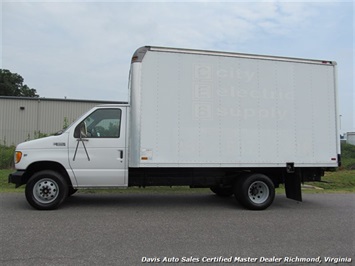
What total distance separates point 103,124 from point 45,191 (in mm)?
1972

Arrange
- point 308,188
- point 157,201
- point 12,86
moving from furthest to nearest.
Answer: point 12,86 → point 308,188 → point 157,201

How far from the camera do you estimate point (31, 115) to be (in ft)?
99.7

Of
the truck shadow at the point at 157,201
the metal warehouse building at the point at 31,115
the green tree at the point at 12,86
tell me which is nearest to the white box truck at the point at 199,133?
the truck shadow at the point at 157,201

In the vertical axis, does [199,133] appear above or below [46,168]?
above

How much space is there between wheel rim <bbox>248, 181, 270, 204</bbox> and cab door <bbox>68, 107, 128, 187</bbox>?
3.07 metres

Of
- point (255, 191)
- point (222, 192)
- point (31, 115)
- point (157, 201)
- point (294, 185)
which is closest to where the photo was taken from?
point (255, 191)

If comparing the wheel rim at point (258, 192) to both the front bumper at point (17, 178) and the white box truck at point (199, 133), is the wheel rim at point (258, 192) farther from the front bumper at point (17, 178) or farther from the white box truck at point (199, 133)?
the front bumper at point (17, 178)

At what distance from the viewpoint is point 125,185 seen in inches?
307

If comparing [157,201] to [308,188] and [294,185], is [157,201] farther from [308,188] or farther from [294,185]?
[308,188]

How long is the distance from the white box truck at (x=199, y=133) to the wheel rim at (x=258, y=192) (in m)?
0.02

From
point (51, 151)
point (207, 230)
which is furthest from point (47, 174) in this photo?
point (207, 230)

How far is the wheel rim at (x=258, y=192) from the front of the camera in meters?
8.14

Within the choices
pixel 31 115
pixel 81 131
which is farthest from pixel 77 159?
pixel 31 115

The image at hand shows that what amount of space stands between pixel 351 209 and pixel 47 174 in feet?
24.1
